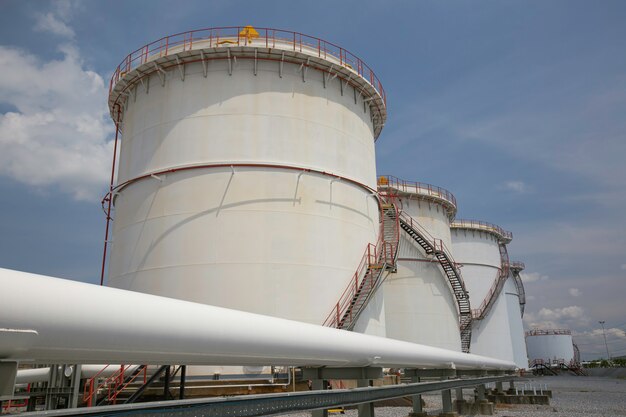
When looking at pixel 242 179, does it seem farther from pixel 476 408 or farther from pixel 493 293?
pixel 493 293

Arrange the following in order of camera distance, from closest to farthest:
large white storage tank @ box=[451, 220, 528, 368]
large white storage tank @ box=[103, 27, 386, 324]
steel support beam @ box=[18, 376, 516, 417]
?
steel support beam @ box=[18, 376, 516, 417], large white storage tank @ box=[103, 27, 386, 324], large white storage tank @ box=[451, 220, 528, 368]

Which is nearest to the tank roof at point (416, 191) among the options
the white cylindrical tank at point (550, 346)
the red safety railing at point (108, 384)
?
the red safety railing at point (108, 384)

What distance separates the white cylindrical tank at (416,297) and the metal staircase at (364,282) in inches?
388

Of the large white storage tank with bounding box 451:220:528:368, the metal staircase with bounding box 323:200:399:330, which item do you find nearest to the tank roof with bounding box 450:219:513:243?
the large white storage tank with bounding box 451:220:528:368

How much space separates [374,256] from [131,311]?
17432 mm

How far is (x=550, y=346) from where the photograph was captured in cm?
7638

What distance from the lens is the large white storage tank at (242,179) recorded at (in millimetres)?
18625

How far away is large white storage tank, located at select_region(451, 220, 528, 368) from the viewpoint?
42750mm

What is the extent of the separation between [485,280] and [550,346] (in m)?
39.5

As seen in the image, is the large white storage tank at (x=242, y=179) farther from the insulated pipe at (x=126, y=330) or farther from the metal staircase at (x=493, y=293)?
the metal staircase at (x=493, y=293)

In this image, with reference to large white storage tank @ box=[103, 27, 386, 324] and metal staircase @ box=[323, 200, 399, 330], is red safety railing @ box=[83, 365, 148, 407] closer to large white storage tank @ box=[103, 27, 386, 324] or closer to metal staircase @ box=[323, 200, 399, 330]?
large white storage tank @ box=[103, 27, 386, 324]

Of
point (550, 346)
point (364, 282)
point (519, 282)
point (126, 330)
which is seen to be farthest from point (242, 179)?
point (550, 346)

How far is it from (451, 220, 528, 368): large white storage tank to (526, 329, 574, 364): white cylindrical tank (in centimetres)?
3449

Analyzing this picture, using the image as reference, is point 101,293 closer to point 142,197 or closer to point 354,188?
point 142,197
